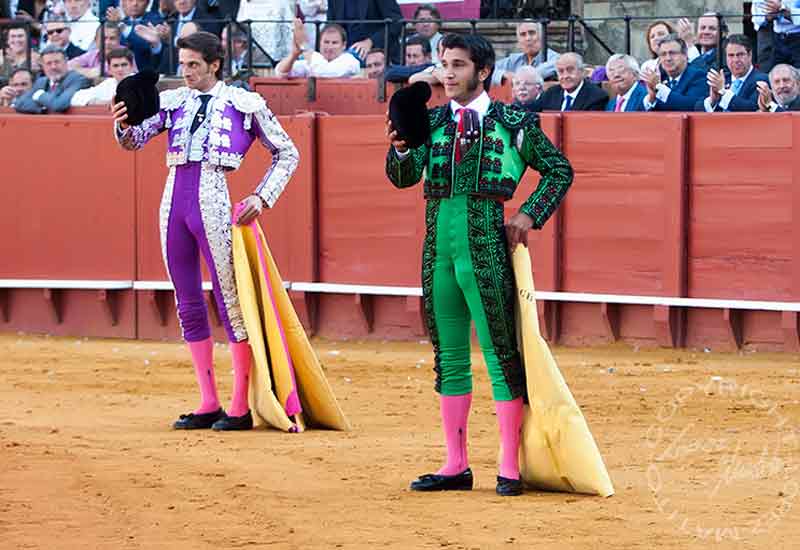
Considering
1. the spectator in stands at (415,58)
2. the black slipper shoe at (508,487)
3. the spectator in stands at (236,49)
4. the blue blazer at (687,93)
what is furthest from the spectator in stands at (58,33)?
the black slipper shoe at (508,487)

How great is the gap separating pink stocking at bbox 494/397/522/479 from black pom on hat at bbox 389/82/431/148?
873 mm

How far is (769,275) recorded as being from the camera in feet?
34.1

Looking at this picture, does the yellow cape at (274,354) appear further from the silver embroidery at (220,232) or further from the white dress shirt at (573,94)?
the white dress shirt at (573,94)

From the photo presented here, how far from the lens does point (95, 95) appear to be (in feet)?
41.5

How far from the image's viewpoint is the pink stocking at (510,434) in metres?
5.81

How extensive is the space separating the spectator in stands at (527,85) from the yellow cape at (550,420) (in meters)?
5.40

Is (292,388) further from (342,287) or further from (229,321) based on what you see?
(342,287)

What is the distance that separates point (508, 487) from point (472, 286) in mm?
640

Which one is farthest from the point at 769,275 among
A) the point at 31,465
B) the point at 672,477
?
the point at 31,465

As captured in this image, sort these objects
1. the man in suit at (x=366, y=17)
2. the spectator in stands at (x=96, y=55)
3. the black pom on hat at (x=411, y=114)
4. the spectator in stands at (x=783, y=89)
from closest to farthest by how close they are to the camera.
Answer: the black pom on hat at (x=411, y=114), the spectator in stands at (x=783, y=89), the man in suit at (x=366, y=17), the spectator in stands at (x=96, y=55)

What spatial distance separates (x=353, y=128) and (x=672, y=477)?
5664mm

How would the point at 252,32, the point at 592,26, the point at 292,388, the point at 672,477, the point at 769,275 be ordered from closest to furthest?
the point at 672,477 < the point at 292,388 < the point at 769,275 < the point at 252,32 < the point at 592,26

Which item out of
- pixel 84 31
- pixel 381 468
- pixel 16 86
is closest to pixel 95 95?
pixel 16 86
